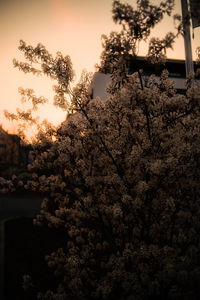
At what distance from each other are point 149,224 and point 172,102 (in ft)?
6.06

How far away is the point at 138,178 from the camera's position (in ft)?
12.3

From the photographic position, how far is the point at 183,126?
4152 mm

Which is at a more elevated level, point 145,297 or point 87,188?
point 87,188

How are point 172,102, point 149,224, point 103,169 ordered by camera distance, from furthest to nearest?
point 103,169, point 149,224, point 172,102

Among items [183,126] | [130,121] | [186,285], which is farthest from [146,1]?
[186,285]

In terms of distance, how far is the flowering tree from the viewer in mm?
3219

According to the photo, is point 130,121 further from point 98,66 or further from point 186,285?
point 186,285

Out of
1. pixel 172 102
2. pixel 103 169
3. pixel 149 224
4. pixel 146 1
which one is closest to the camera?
pixel 146 1

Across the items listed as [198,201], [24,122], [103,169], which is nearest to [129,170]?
[103,169]

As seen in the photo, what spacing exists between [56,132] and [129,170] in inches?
60.3

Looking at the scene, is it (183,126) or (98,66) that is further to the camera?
(183,126)

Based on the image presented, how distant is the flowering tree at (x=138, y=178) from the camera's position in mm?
3219

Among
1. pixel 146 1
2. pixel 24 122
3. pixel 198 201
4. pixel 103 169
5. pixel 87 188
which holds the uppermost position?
pixel 146 1

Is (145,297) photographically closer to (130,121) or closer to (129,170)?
(129,170)
